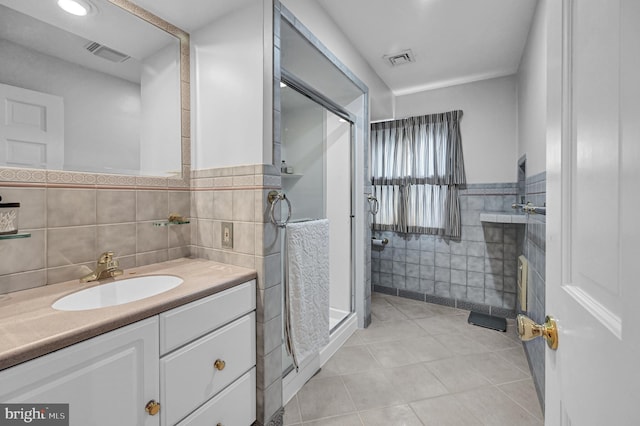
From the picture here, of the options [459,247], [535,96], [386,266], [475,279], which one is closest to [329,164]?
[535,96]

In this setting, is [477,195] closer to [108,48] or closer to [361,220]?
[361,220]

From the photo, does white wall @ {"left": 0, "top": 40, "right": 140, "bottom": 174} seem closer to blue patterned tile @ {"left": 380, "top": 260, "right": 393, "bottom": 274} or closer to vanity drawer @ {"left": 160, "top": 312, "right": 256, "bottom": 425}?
vanity drawer @ {"left": 160, "top": 312, "right": 256, "bottom": 425}

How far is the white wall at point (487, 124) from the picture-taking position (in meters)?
2.89

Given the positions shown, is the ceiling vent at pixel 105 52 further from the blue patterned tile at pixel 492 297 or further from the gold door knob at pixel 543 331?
the blue patterned tile at pixel 492 297

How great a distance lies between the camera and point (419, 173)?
3303 millimetres

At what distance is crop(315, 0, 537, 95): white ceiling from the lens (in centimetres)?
191

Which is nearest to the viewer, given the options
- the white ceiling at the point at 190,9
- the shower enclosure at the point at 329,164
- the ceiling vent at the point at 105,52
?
the ceiling vent at the point at 105,52

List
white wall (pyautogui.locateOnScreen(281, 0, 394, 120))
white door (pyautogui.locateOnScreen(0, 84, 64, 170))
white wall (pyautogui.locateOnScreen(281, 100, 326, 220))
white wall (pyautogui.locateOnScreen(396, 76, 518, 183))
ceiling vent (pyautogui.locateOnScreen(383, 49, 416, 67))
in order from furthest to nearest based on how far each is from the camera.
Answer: white wall (pyautogui.locateOnScreen(396, 76, 518, 183)) → ceiling vent (pyautogui.locateOnScreen(383, 49, 416, 67)) → white wall (pyautogui.locateOnScreen(281, 100, 326, 220)) → white wall (pyautogui.locateOnScreen(281, 0, 394, 120)) → white door (pyautogui.locateOnScreen(0, 84, 64, 170))

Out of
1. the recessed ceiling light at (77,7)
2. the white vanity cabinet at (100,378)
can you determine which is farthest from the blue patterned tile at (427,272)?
the recessed ceiling light at (77,7)

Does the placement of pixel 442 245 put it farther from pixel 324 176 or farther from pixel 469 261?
pixel 324 176

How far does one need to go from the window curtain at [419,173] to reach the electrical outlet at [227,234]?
2424 mm

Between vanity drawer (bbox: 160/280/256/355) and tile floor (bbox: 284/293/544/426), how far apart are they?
2.58 feet

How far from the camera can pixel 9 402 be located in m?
0.67

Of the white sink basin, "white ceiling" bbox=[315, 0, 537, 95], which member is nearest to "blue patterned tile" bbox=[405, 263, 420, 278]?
"white ceiling" bbox=[315, 0, 537, 95]
